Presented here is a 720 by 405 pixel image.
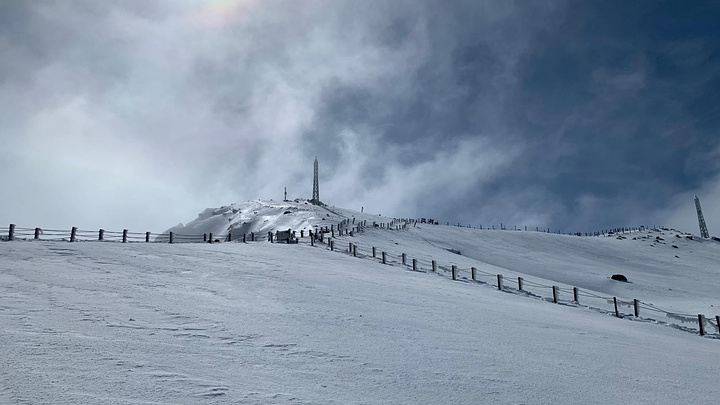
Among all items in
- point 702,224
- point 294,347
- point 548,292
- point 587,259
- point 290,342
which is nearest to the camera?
point 294,347

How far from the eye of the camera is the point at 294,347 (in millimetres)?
9078

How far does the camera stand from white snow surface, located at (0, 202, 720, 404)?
21.9 ft

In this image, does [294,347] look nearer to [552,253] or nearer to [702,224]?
[552,253]

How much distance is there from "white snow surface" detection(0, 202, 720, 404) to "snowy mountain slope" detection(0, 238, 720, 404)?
39 millimetres

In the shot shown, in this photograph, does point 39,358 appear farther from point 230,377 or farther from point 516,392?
point 516,392

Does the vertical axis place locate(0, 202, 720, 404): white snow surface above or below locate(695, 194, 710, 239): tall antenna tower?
below

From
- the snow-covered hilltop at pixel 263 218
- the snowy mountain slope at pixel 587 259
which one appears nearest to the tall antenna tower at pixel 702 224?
the snowy mountain slope at pixel 587 259

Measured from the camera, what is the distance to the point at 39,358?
22.7 ft

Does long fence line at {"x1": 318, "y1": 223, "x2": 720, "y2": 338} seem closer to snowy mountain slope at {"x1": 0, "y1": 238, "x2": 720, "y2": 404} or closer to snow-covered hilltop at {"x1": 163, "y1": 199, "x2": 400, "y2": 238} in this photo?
snowy mountain slope at {"x1": 0, "y1": 238, "x2": 720, "y2": 404}

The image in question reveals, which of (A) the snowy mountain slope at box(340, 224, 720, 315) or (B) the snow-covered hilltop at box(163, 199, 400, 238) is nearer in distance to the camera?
(A) the snowy mountain slope at box(340, 224, 720, 315)

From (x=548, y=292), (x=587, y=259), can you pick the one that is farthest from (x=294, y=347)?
(x=587, y=259)

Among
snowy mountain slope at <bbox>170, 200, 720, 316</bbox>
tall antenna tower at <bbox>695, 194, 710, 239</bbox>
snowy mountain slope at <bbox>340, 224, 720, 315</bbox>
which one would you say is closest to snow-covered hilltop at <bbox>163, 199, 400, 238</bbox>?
snowy mountain slope at <bbox>170, 200, 720, 316</bbox>

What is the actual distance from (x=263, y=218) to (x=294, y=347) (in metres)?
78.4

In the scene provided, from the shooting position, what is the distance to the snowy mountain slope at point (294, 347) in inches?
260
